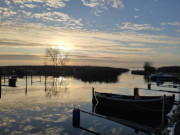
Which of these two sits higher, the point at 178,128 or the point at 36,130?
the point at 178,128

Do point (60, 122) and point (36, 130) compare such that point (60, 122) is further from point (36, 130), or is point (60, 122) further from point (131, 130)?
point (131, 130)

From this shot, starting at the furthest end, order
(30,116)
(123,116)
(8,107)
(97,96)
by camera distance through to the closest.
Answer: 1. (97,96)
2. (8,107)
3. (123,116)
4. (30,116)

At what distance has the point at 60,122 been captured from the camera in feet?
48.8

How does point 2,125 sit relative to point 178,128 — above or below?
below

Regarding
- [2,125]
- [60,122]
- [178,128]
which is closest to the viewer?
[178,128]

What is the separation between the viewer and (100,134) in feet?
41.1

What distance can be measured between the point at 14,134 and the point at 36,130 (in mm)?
1520

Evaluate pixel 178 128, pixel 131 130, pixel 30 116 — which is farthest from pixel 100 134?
pixel 30 116

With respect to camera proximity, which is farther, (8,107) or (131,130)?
(8,107)

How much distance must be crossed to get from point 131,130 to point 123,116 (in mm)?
4743

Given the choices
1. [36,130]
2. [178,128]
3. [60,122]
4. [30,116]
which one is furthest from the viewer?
[30,116]

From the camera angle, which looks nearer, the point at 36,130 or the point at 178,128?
the point at 178,128

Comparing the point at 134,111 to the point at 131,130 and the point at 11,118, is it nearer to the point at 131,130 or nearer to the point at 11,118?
the point at 131,130

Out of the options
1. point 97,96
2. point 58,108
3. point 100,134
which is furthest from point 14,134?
point 97,96
